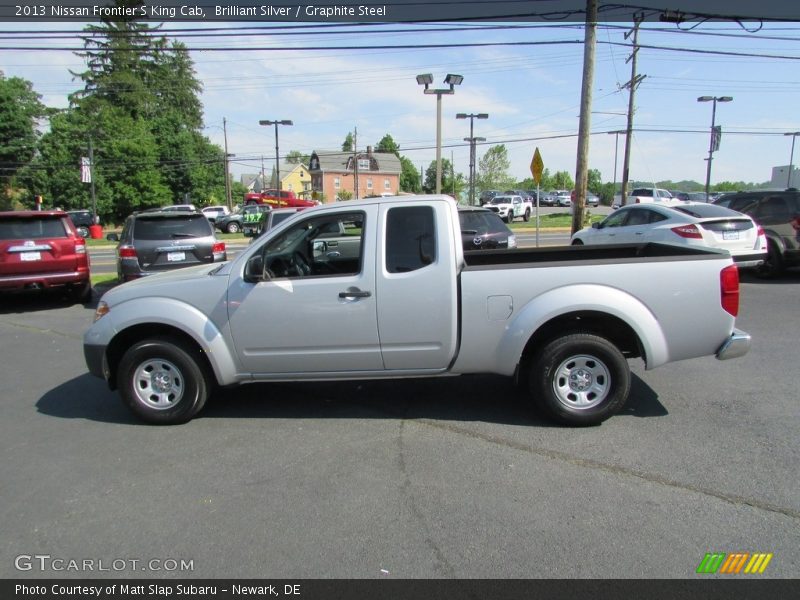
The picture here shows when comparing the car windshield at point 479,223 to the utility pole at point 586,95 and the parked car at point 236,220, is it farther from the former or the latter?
the parked car at point 236,220

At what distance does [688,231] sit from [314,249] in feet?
26.8

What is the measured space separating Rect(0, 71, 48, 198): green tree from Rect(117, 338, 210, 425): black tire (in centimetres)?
5546

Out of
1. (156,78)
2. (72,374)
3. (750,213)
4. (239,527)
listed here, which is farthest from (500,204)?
(156,78)

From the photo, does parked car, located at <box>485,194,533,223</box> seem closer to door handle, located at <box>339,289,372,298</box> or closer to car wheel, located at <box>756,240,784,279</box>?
car wheel, located at <box>756,240,784,279</box>

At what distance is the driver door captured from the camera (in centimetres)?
449

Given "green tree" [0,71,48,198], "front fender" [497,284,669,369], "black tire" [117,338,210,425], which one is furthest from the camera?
"green tree" [0,71,48,198]

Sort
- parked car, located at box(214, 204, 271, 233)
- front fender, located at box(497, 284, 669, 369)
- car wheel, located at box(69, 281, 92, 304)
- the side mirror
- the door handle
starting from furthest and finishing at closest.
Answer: parked car, located at box(214, 204, 271, 233)
car wheel, located at box(69, 281, 92, 304)
the side mirror
the door handle
front fender, located at box(497, 284, 669, 369)

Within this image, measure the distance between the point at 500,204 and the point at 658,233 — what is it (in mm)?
27588

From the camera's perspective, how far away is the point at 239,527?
3209 mm

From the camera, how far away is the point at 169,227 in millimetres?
9938

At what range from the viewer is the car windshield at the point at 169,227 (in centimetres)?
983

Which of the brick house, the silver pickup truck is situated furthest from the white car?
the brick house
